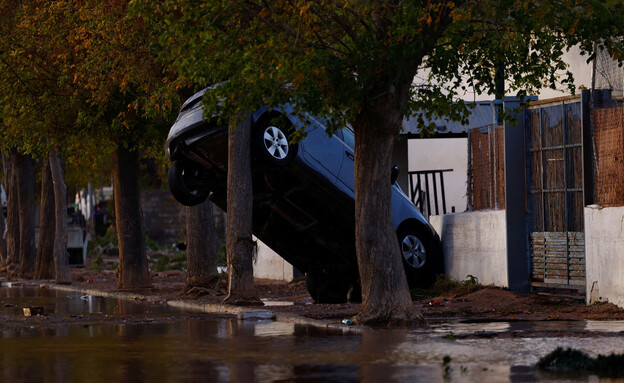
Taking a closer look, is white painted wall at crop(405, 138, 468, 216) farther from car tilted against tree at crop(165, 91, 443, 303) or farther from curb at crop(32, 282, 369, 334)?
curb at crop(32, 282, 369, 334)

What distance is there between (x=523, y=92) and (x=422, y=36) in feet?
6.16

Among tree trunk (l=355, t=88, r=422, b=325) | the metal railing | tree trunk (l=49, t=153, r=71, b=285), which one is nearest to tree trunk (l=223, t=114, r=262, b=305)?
tree trunk (l=355, t=88, r=422, b=325)

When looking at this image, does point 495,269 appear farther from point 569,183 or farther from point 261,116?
point 261,116

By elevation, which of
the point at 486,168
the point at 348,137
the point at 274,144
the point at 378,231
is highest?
the point at 348,137

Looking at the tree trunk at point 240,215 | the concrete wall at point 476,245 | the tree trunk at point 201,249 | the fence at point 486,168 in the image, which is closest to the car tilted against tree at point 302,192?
the tree trunk at point 240,215

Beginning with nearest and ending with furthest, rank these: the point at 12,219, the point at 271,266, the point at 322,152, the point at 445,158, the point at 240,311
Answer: the point at 240,311 → the point at 322,152 → the point at 271,266 → the point at 445,158 → the point at 12,219

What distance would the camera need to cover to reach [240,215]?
61.7 ft

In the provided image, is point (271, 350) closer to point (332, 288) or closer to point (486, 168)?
point (332, 288)

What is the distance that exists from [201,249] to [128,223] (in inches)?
154

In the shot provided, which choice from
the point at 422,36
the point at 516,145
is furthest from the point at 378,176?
the point at 516,145

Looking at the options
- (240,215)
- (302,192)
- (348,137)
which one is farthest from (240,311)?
→ (348,137)

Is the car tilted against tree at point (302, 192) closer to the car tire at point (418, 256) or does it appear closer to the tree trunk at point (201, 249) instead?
the car tire at point (418, 256)

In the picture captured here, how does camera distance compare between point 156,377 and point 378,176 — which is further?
A: point 378,176

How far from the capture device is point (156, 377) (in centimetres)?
943
